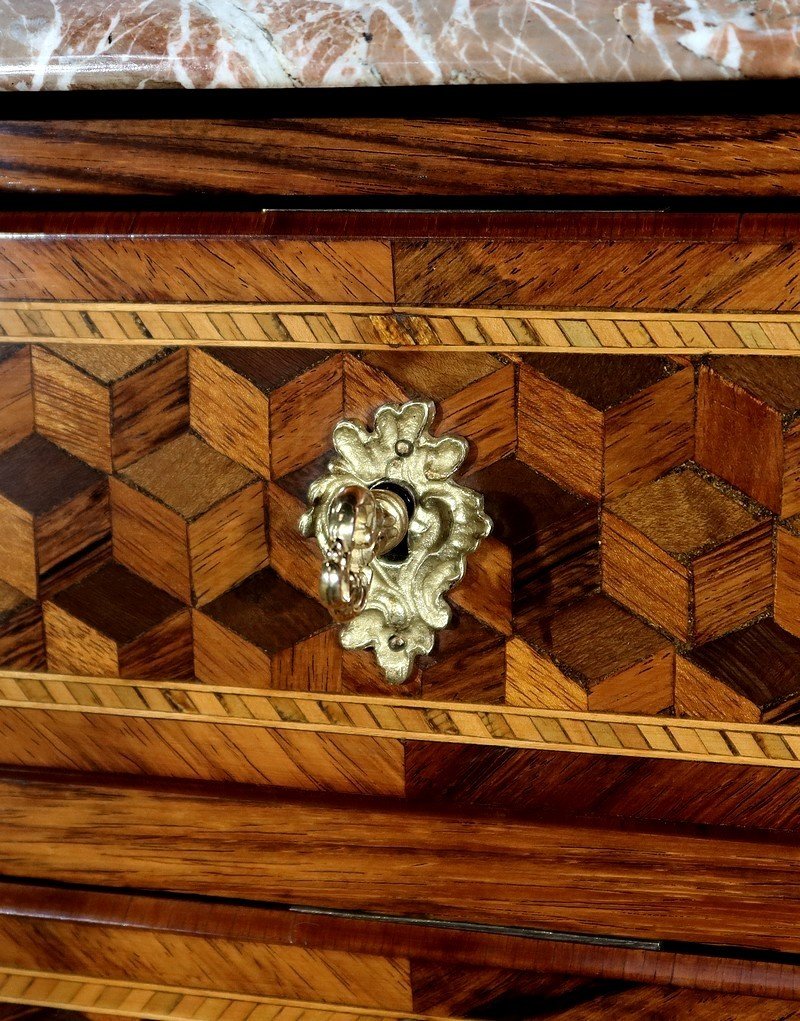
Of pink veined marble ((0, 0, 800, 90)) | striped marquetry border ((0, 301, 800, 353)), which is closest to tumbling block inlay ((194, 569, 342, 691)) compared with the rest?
striped marquetry border ((0, 301, 800, 353))

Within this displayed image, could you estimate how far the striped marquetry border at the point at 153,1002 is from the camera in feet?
1.73

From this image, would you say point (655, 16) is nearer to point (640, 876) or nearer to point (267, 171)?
point (267, 171)

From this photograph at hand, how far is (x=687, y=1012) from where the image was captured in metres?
0.47

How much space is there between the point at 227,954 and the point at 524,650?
0.23m

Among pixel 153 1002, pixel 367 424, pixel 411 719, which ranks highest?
pixel 367 424

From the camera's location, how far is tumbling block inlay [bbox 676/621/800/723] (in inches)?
17.4

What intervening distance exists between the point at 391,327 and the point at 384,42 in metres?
0.12

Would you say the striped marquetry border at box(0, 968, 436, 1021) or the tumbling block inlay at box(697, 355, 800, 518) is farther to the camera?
the striped marquetry border at box(0, 968, 436, 1021)

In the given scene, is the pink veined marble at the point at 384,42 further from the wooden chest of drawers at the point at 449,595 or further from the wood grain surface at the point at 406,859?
the wood grain surface at the point at 406,859

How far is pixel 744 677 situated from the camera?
0.45 metres

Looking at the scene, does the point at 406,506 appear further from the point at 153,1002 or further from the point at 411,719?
the point at 153,1002

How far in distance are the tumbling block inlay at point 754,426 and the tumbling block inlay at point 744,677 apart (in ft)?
0.20

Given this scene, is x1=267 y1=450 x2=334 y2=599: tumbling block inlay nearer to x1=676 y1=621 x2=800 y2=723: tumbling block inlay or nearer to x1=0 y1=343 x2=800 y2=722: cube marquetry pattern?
x1=0 y1=343 x2=800 y2=722: cube marquetry pattern

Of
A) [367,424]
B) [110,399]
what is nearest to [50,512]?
[110,399]
